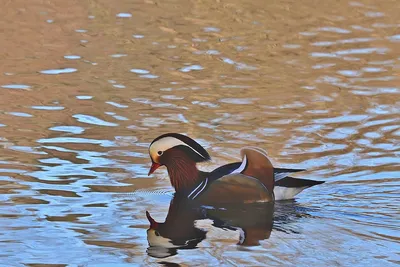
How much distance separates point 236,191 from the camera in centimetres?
802

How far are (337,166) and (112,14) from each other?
795 cm

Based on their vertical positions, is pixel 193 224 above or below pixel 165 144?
below

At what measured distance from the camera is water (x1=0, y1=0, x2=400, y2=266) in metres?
7.11

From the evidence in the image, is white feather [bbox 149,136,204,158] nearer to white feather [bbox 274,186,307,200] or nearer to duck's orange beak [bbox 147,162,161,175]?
duck's orange beak [bbox 147,162,161,175]

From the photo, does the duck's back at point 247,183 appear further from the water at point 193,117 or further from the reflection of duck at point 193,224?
the water at point 193,117

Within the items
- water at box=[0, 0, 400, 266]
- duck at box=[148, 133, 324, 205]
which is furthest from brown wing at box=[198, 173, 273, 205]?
water at box=[0, 0, 400, 266]

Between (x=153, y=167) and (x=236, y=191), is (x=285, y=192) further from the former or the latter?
(x=153, y=167)

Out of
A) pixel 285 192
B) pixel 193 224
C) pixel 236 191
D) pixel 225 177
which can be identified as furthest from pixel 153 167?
pixel 285 192

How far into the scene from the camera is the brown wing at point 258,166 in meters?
7.98

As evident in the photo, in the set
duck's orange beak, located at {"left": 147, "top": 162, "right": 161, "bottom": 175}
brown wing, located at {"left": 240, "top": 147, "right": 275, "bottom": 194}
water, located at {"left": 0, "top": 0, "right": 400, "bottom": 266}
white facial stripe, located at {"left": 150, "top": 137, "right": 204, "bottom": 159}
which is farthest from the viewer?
duck's orange beak, located at {"left": 147, "top": 162, "right": 161, "bottom": 175}

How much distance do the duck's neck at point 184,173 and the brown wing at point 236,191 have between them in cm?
26

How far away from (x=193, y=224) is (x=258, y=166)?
75 centimetres

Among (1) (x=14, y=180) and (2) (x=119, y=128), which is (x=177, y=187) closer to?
(1) (x=14, y=180)

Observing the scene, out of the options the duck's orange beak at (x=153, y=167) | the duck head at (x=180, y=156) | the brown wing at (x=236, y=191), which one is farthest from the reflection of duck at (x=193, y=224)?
the duck's orange beak at (x=153, y=167)
